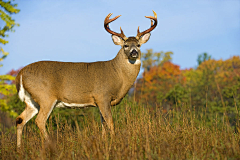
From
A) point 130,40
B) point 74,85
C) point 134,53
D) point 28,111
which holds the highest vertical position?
point 130,40

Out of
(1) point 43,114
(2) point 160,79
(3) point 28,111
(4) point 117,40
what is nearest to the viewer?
(1) point 43,114

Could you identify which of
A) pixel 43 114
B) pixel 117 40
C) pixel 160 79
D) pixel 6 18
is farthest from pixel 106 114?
pixel 160 79

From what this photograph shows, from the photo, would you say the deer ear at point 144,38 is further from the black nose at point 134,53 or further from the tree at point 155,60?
the tree at point 155,60

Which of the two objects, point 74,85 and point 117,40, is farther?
point 117,40

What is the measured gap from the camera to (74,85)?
19.8 feet

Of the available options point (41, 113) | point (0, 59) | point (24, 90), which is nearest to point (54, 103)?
point (41, 113)

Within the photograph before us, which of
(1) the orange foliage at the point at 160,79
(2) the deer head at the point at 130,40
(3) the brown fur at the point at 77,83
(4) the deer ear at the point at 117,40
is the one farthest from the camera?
(1) the orange foliage at the point at 160,79

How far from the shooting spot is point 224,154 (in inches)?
150

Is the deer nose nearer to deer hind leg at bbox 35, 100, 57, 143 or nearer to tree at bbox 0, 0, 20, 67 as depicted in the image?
deer hind leg at bbox 35, 100, 57, 143

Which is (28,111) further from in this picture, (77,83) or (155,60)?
(155,60)

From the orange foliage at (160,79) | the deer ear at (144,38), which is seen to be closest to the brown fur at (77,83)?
the deer ear at (144,38)

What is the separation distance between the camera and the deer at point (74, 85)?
19.1 ft

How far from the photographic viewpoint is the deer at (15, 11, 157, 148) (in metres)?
5.82

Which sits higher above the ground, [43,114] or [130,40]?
[130,40]
